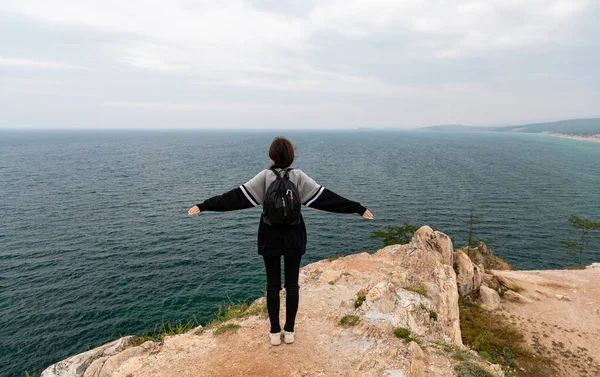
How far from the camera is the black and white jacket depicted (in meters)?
5.89

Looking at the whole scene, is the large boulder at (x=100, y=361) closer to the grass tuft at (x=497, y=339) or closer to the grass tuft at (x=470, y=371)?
the grass tuft at (x=470, y=371)

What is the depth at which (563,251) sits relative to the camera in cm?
4397

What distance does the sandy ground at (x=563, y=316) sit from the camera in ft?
67.1

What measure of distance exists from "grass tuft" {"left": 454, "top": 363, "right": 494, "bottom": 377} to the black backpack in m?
5.92

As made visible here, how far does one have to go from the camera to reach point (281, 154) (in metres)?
5.91

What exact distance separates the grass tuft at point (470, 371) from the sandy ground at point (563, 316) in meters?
17.9

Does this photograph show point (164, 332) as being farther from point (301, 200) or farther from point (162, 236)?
point (162, 236)

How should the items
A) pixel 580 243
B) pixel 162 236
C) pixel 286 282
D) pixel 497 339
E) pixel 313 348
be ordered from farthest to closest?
pixel 580 243, pixel 162 236, pixel 497 339, pixel 313 348, pixel 286 282

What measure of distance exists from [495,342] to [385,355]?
18579 mm

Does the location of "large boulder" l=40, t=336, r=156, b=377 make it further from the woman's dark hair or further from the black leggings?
the woman's dark hair

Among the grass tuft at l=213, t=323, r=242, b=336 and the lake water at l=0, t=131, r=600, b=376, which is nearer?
the grass tuft at l=213, t=323, r=242, b=336

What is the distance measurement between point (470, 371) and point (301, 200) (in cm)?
626

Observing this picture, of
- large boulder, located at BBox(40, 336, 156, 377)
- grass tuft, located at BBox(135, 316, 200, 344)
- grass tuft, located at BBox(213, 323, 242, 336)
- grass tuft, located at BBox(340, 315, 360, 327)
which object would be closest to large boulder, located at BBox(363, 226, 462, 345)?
grass tuft, located at BBox(340, 315, 360, 327)

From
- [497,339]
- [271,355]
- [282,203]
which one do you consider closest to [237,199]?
[282,203]
